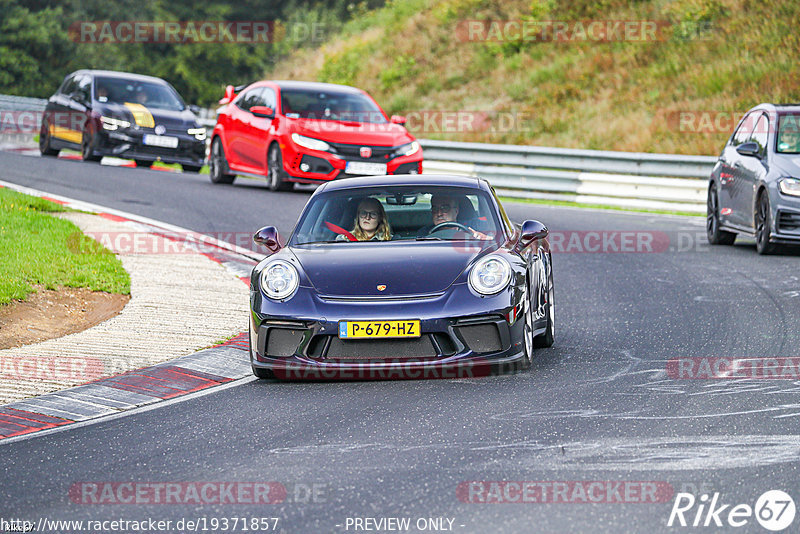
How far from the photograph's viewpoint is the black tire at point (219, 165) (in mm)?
22000

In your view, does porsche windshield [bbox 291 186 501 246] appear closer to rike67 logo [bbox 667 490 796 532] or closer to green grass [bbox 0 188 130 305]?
green grass [bbox 0 188 130 305]

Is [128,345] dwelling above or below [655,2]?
below

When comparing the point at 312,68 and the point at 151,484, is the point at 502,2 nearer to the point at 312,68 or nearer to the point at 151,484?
the point at 312,68

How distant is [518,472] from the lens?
583 cm

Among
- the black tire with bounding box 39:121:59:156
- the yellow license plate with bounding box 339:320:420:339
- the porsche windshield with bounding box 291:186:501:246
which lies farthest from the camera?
the black tire with bounding box 39:121:59:156

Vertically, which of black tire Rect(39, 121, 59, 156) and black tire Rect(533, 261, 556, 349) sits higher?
black tire Rect(533, 261, 556, 349)

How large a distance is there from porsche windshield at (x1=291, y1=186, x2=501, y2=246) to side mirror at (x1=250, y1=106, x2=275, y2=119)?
11.3 metres

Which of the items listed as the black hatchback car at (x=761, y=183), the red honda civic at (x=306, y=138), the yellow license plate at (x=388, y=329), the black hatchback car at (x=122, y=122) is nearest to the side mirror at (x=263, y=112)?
the red honda civic at (x=306, y=138)

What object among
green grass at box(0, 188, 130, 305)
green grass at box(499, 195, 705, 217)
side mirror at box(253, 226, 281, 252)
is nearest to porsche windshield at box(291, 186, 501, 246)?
side mirror at box(253, 226, 281, 252)

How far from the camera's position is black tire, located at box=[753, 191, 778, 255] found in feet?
47.3

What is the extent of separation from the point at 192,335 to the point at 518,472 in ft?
14.1

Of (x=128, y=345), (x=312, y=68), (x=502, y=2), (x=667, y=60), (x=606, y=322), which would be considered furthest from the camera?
(x=312, y=68)

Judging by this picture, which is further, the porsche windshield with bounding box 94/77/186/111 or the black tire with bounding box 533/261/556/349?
the porsche windshield with bounding box 94/77/186/111

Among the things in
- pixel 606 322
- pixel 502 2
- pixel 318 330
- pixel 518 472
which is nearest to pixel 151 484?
pixel 518 472
